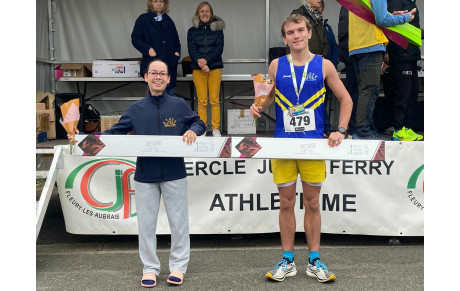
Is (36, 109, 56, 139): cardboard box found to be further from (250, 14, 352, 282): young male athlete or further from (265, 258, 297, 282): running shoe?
(265, 258, 297, 282): running shoe

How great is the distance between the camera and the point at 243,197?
464 cm

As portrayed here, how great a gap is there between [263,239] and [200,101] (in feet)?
7.39

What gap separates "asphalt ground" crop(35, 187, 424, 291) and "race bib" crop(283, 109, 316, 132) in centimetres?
109

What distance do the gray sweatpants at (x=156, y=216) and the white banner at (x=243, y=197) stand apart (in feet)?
3.07

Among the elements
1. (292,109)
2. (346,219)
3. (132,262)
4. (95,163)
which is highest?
(292,109)

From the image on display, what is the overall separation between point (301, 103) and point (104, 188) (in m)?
2.07

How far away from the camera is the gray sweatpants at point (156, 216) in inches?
141

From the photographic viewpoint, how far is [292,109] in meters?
3.53

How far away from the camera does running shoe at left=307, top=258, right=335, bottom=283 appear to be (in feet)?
11.9

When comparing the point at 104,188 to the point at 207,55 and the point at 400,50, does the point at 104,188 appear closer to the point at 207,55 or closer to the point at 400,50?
the point at 207,55

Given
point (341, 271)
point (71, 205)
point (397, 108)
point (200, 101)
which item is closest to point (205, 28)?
point (200, 101)

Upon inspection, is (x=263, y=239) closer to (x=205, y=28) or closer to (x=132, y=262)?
(x=132, y=262)

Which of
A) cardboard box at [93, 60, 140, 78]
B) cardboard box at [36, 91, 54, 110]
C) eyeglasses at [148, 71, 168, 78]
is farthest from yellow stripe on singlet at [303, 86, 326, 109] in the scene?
cardboard box at [93, 60, 140, 78]

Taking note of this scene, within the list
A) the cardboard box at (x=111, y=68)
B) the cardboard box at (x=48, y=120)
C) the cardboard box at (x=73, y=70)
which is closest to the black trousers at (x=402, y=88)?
the cardboard box at (x=111, y=68)
